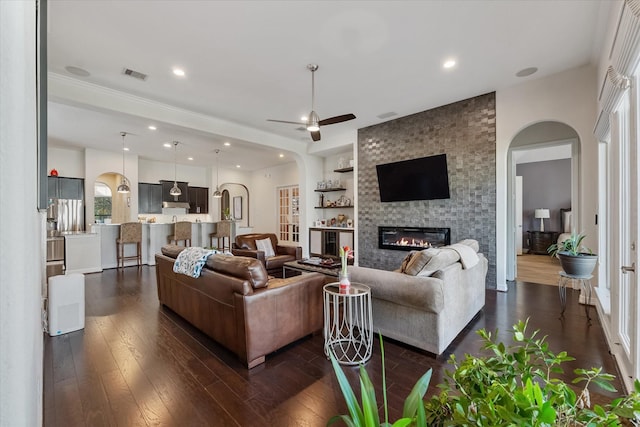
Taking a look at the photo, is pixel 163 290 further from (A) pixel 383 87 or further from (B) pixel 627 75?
(B) pixel 627 75

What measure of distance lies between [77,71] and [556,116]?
6214mm

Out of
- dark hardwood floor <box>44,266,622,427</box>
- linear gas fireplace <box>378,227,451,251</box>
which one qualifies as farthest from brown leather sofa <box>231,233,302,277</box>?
dark hardwood floor <box>44,266,622,427</box>

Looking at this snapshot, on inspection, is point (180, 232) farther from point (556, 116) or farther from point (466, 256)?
point (556, 116)

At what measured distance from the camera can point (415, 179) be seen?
17.1 ft

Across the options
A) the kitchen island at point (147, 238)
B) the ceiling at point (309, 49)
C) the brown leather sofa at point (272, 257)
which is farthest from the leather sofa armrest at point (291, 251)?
the kitchen island at point (147, 238)

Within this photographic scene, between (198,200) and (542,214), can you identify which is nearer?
(542,214)

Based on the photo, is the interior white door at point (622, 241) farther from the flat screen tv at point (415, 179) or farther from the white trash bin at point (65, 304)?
the white trash bin at point (65, 304)

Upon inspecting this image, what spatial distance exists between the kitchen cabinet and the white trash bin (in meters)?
4.48

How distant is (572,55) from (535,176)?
5713 mm

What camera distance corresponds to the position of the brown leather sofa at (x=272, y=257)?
5445mm

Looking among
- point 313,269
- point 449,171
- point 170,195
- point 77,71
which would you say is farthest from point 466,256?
point 170,195

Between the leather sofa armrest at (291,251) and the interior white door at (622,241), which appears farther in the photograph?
the leather sofa armrest at (291,251)

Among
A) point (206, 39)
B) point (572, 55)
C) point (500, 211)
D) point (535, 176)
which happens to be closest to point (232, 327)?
point (206, 39)

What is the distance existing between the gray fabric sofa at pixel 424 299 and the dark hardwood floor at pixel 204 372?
147 millimetres
